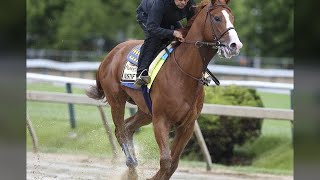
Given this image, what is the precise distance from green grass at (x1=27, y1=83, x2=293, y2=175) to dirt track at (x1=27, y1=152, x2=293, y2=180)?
263mm

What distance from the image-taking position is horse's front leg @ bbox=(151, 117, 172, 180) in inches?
191

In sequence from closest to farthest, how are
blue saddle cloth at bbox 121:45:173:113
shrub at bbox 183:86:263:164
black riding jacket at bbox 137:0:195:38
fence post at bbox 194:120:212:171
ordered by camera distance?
black riding jacket at bbox 137:0:195:38 < blue saddle cloth at bbox 121:45:173:113 < fence post at bbox 194:120:212:171 < shrub at bbox 183:86:263:164

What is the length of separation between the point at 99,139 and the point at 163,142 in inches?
111

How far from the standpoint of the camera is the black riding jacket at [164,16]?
5000 mm

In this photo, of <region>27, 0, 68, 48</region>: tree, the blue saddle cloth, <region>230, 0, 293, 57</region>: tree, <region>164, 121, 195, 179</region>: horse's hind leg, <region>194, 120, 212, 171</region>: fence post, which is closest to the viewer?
<region>164, 121, 195, 179</region>: horse's hind leg

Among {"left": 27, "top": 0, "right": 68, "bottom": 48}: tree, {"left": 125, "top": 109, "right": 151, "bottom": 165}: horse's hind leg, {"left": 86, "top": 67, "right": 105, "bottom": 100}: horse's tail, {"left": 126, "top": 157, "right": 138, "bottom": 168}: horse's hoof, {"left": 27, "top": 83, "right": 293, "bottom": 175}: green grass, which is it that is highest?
{"left": 125, "top": 109, "right": 151, "bottom": 165}: horse's hind leg

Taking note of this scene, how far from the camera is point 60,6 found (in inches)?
995

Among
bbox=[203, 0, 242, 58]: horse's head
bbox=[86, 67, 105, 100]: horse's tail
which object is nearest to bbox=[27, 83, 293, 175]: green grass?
bbox=[86, 67, 105, 100]: horse's tail

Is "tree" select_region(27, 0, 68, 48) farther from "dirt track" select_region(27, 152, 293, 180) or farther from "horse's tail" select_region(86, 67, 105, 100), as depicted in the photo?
A: "horse's tail" select_region(86, 67, 105, 100)

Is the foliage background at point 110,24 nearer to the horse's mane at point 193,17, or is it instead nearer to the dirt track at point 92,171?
the dirt track at point 92,171

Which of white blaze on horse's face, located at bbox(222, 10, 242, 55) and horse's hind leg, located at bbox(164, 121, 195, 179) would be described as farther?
horse's hind leg, located at bbox(164, 121, 195, 179)

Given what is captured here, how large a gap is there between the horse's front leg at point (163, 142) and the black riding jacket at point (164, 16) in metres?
0.67
